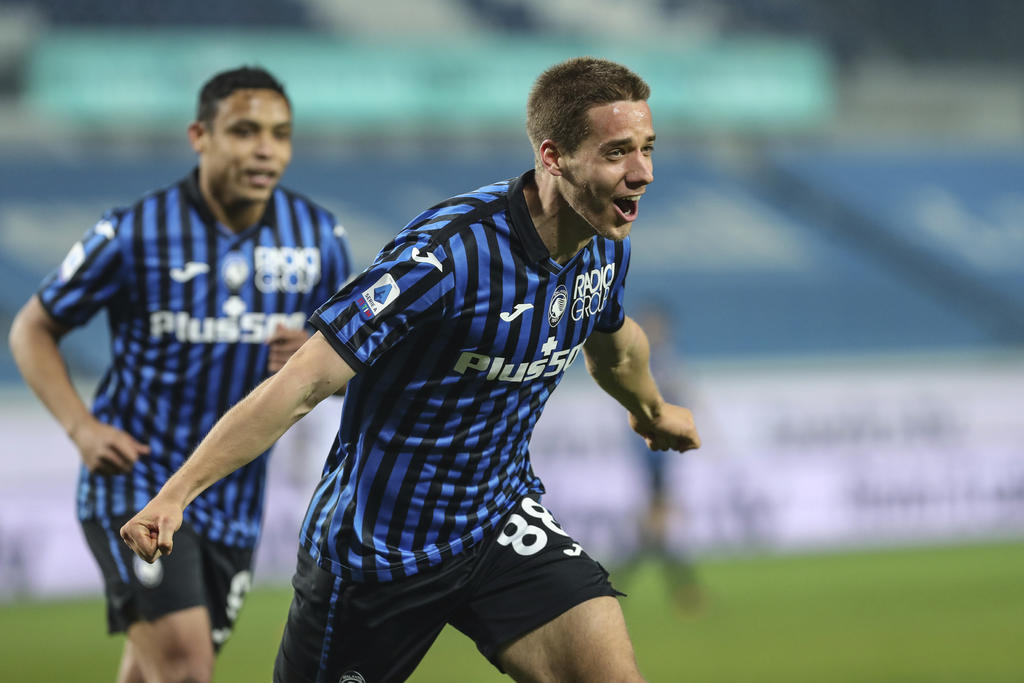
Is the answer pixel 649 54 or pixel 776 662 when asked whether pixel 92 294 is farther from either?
pixel 649 54

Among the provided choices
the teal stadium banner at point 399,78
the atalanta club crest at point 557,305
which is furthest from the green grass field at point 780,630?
the teal stadium banner at point 399,78

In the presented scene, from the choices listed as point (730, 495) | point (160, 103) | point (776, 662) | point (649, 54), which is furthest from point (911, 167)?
point (776, 662)

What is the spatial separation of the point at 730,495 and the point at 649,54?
674cm

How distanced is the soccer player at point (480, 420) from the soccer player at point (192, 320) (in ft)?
2.92

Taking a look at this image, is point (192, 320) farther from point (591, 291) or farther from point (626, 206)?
point (626, 206)

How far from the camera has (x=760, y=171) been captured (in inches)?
637

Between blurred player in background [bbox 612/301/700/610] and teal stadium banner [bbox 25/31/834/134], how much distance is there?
6.62 meters

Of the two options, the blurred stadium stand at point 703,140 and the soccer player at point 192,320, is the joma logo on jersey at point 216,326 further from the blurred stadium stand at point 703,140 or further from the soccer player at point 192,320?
the blurred stadium stand at point 703,140

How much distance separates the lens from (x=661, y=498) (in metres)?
9.30

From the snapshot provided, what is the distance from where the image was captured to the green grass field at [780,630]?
6738 mm

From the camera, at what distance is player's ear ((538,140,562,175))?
10.0 ft

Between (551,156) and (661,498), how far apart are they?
21.3 feet

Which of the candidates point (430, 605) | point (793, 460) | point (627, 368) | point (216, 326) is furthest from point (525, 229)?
point (793, 460)

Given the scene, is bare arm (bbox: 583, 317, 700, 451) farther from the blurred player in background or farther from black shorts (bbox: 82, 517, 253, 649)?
the blurred player in background
